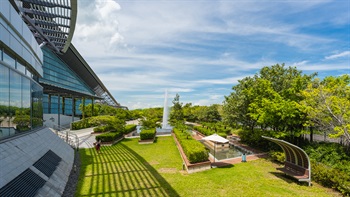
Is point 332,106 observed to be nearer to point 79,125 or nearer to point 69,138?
point 69,138

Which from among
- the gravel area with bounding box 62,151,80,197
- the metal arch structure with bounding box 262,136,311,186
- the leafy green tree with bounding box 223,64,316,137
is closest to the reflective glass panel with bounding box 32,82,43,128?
the gravel area with bounding box 62,151,80,197

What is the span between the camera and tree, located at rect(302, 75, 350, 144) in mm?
11492

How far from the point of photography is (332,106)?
483 inches

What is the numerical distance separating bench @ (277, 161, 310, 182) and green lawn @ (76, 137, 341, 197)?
42cm

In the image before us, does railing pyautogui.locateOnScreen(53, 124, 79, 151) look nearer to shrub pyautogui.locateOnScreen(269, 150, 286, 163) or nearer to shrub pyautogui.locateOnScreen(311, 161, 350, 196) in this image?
shrub pyautogui.locateOnScreen(269, 150, 286, 163)

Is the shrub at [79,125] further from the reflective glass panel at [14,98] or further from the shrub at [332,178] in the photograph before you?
the shrub at [332,178]

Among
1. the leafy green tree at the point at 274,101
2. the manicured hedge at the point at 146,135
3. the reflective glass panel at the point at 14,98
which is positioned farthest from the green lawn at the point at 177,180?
the manicured hedge at the point at 146,135

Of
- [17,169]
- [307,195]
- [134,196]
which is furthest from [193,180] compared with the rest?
[17,169]

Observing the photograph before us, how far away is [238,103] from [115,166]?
15277mm

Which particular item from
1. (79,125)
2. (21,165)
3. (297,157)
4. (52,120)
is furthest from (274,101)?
(52,120)

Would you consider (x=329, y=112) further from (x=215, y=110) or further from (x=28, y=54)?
(x=215, y=110)

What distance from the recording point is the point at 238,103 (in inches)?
899

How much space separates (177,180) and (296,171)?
22.0 feet

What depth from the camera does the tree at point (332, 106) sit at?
452 inches
